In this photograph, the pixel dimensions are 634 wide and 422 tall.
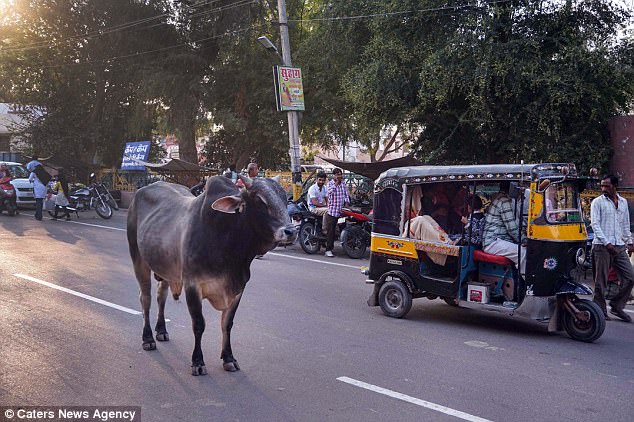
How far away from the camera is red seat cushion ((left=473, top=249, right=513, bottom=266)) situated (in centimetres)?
749

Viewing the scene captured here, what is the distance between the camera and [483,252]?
7.73 m

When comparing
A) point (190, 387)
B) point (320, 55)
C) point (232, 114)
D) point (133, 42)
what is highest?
point (133, 42)

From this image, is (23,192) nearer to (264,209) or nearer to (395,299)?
(395,299)

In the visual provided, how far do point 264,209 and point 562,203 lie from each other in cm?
386

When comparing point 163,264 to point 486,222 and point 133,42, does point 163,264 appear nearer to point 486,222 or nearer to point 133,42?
point 486,222

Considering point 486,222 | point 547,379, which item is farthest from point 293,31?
point 547,379

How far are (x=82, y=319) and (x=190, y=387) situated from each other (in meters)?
2.86

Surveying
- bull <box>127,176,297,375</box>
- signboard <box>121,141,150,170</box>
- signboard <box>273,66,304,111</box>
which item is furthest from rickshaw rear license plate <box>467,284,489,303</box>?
signboard <box>121,141,150,170</box>

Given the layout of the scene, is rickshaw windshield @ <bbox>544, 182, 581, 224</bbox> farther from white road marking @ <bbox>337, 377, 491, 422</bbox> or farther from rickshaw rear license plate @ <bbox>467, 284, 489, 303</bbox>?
white road marking @ <bbox>337, 377, 491, 422</bbox>

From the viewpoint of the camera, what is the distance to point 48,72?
29.7m

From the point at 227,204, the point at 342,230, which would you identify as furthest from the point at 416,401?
the point at 342,230

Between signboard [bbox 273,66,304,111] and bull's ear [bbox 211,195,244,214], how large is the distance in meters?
12.7

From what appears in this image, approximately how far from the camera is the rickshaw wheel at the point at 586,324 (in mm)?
7039

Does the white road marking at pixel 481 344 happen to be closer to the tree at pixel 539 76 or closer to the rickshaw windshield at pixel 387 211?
the rickshaw windshield at pixel 387 211
